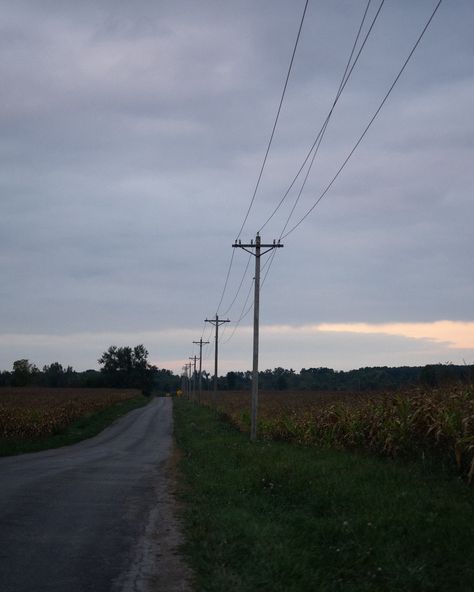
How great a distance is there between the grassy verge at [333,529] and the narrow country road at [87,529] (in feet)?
1.75

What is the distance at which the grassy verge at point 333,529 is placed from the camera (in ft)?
24.6

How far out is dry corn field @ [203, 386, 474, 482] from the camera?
13.0m

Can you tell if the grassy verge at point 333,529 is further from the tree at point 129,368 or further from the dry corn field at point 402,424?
the tree at point 129,368

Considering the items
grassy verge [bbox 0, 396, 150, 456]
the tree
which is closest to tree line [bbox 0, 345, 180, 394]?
the tree

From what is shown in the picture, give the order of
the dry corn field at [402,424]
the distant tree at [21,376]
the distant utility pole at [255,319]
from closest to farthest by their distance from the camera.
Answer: the dry corn field at [402,424]
the distant utility pole at [255,319]
the distant tree at [21,376]

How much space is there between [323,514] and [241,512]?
1.39 metres

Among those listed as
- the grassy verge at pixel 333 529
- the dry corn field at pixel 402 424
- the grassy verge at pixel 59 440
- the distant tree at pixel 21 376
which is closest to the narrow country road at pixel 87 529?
the grassy verge at pixel 333 529

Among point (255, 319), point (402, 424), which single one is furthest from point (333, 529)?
point (255, 319)

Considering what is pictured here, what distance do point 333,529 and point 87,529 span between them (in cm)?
369

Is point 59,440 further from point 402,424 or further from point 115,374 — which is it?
point 115,374

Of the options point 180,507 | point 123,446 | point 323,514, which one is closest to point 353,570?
point 323,514

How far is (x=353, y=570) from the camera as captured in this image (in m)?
7.89

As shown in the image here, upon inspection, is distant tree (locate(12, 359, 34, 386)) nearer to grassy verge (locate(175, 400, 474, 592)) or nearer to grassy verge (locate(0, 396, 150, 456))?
grassy verge (locate(0, 396, 150, 456))

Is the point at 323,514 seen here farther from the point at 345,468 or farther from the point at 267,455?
the point at 267,455
